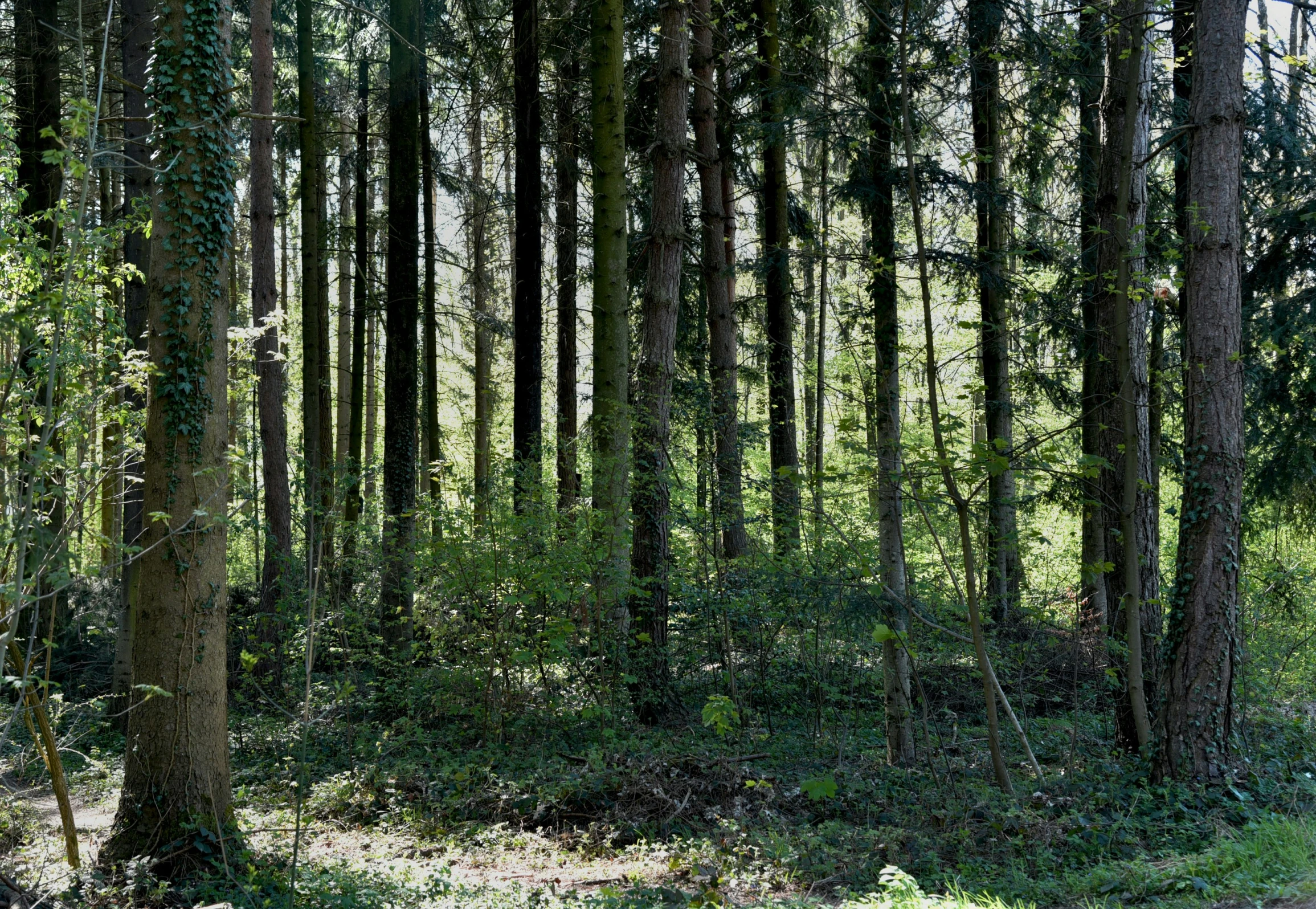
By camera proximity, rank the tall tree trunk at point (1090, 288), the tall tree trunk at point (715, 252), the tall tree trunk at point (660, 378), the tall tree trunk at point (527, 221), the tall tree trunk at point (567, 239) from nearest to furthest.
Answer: the tall tree trunk at point (1090, 288) < the tall tree trunk at point (660, 378) < the tall tree trunk at point (715, 252) < the tall tree trunk at point (527, 221) < the tall tree trunk at point (567, 239)

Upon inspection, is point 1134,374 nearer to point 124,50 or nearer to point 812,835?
point 812,835

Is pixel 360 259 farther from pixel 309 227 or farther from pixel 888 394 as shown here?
pixel 888 394

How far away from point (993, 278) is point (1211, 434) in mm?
4240

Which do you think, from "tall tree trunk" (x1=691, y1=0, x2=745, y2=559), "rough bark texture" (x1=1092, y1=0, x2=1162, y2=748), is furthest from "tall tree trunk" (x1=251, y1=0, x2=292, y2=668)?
"rough bark texture" (x1=1092, y1=0, x2=1162, y2=748)

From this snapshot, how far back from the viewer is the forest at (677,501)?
5.60 meters

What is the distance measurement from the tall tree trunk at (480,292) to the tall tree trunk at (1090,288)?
7460 mm

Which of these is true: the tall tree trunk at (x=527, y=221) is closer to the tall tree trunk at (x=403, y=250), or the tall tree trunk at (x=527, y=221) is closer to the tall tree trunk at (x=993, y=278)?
the tall tree trunk at (x=403, y=250)

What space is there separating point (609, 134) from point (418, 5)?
437cm

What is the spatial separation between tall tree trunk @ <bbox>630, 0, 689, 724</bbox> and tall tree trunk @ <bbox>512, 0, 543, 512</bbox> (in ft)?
7.78

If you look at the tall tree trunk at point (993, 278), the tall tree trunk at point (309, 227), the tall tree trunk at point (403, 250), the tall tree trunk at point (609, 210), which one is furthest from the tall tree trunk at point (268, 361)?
the tall tree trunk at point (993, 278)

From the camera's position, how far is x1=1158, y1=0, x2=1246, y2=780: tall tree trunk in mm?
6328

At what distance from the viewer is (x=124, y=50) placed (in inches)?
348

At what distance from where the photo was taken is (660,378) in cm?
922

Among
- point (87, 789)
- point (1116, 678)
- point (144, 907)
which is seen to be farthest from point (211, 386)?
point (1116, 678)
